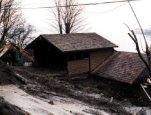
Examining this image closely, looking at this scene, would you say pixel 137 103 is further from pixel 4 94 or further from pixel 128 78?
pixel 4 94

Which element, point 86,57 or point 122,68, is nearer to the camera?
point 122,68

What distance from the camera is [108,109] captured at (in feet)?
59.1

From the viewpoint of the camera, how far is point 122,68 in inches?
1065

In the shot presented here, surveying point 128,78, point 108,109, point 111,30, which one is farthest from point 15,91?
point 111,30

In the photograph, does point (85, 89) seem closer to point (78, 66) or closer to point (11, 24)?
point (78, 66)

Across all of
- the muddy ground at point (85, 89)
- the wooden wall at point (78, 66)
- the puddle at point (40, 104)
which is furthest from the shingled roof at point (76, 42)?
the puddle at point (40, 104)

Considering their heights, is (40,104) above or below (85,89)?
above

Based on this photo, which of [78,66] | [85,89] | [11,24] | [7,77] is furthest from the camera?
[11,24]

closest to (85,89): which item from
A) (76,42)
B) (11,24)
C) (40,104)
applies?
(76,42)

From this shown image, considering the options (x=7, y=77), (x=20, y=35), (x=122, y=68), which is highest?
(x=20, y=35)

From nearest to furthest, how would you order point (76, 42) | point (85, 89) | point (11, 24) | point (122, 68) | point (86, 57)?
point (85, 89)
point (122, 68)
point (76, 42)
point (86, 57)
point (11, 24)

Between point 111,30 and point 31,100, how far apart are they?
122067mm

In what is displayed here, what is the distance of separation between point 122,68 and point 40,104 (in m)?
13.6

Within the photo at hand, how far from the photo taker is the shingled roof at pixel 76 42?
1071 inches
